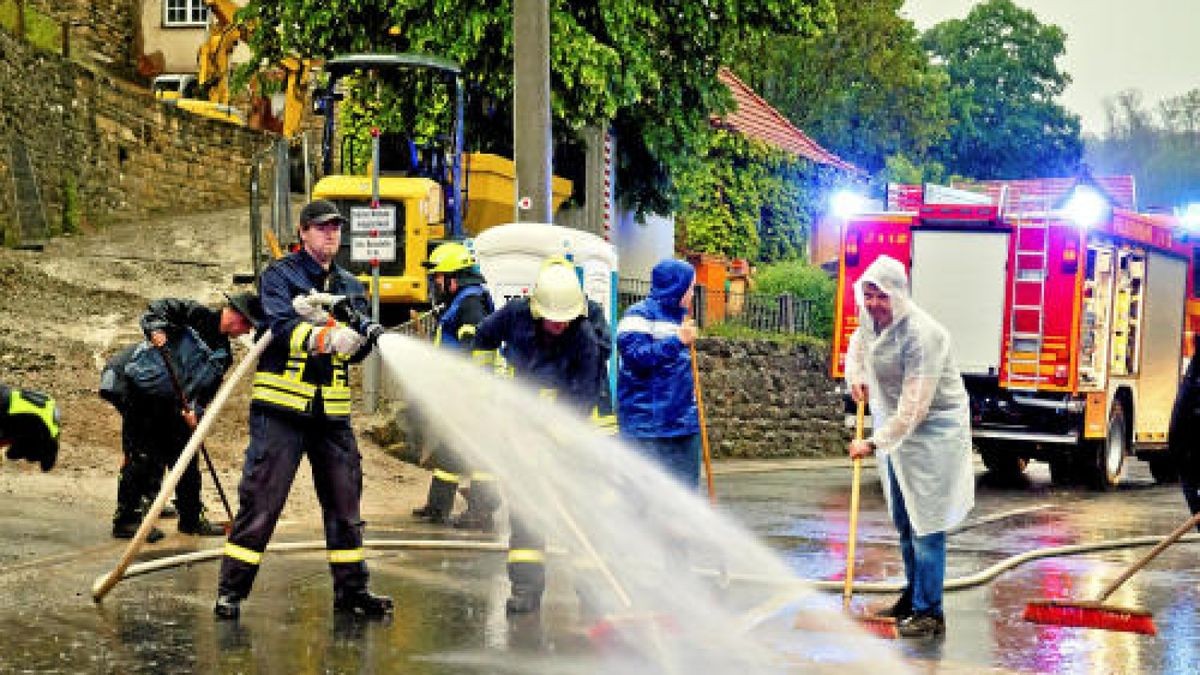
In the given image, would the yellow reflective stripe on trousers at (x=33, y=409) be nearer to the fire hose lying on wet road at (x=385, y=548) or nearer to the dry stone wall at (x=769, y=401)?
the fire hose lying on wet road at (x=385, y=548)

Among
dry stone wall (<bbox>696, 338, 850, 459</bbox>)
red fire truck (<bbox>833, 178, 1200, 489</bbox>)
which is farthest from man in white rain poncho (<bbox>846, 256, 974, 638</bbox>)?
dry stone wall (<bbox>696, 338, 850, 459</bbox>)

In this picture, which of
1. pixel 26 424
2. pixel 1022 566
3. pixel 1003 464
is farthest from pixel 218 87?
pixel 26 424

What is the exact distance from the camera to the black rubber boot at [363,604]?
29.0ft

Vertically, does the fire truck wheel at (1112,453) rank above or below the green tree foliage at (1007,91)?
below

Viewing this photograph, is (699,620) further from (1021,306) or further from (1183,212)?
(1183,212)

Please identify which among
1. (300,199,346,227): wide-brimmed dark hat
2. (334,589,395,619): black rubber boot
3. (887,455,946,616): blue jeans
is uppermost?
(300,199,346,227): wide-brimmed dark hat

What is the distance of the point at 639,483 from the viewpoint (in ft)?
31.4

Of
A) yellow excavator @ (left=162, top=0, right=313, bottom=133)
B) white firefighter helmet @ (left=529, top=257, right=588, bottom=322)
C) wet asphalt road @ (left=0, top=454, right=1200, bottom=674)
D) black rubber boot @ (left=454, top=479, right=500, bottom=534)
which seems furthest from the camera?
yellow excavator @ (left=162, top=0, right=313, bottom=133)

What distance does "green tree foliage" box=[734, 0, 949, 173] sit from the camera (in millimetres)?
43781

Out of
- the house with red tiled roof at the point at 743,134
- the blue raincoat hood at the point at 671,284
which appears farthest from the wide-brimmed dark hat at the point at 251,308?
the house with red tiled roof at the point at 743,134

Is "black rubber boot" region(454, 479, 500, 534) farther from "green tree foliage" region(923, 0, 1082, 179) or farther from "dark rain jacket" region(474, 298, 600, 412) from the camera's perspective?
"green tree foliage" region(923, 0, 1082, 179)

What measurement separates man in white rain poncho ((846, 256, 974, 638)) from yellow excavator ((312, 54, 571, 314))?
10.3 meters

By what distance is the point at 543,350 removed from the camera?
938cm

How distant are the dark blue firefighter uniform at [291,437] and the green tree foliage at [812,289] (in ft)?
64.7
